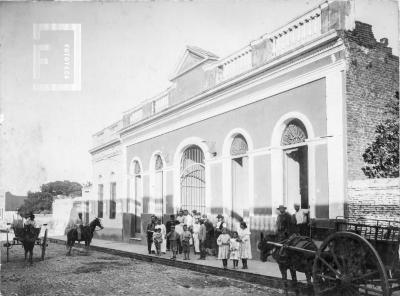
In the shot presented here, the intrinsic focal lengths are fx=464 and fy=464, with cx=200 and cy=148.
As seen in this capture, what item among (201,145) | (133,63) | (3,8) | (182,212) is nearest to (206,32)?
(133,63)

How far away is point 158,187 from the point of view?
66.8ft

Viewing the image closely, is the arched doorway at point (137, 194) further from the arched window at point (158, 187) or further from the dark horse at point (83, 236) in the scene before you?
the dark horse at point (83, 236)

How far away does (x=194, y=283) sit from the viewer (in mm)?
10047

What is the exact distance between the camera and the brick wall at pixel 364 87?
10.8 m

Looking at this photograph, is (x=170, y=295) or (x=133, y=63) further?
(x=133, y=63)

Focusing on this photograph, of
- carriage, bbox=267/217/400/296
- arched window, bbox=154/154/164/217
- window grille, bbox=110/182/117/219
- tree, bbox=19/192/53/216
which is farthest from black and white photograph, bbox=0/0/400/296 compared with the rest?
tree, bbox=19/192/53/216

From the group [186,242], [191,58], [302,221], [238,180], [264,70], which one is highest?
[191,58]

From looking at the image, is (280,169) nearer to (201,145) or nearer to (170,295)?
(201,145)

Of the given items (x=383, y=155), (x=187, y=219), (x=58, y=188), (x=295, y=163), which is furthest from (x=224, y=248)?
(x=58, y=188)

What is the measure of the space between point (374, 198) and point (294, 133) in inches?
131

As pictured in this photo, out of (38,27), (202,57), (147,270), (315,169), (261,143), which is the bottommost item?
(147,270)

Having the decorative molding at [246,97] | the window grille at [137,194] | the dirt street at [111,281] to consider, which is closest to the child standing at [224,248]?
the dirt street at [111,281]

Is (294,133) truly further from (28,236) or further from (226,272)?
(28,236)

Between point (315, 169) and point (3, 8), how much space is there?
803 cm
